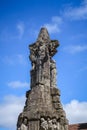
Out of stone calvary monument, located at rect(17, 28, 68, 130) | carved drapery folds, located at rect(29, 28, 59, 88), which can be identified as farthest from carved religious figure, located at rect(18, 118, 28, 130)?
carved drapery folds, located at rect(29, 28, 59, 88)

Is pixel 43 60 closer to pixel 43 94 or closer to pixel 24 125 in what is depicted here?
pixel 43 94

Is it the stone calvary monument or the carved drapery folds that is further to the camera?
the carved drapery folds

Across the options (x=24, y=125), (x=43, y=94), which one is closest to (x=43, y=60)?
(x=43, y=94)

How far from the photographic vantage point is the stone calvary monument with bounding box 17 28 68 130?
13.0 meters

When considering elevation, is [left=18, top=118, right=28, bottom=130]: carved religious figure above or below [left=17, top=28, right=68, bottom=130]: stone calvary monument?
below

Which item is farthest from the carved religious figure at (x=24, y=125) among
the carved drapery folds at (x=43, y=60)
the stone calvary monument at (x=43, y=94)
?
the carved drapery folds at (x=43, y=60)

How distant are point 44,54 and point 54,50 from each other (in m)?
0.81

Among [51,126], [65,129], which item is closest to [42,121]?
[51,126]

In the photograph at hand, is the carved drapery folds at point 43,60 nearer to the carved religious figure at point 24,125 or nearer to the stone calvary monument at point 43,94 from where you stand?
the stone calvary monument at point 43,94

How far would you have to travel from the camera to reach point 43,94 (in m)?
13.8

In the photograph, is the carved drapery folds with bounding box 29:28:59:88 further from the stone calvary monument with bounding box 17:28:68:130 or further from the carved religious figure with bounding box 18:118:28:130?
the carved religious figure with bounding box 18:118:28:130

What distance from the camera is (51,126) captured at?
1286cm

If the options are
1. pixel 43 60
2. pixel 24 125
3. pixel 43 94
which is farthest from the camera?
pixel 43 60

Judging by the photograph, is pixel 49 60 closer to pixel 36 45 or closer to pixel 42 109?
pixel 36 45
